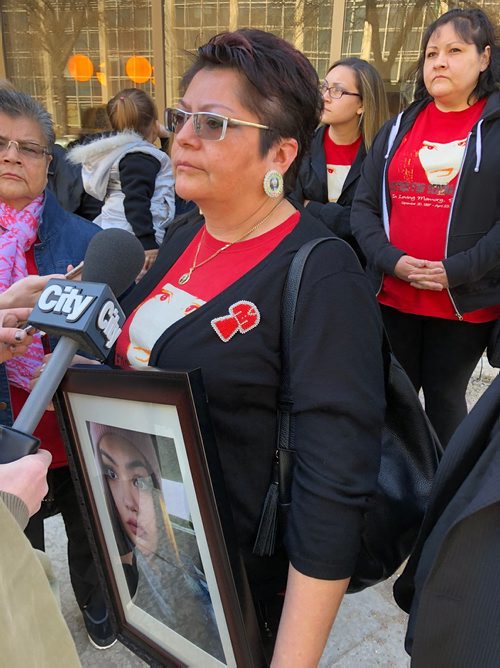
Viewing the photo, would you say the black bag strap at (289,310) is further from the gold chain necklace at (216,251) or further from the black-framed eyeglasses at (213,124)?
the black-framed eyeglasses at (213,124)

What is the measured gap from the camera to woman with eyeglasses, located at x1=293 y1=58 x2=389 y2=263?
10.0 ft

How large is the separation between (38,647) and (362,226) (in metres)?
2.31

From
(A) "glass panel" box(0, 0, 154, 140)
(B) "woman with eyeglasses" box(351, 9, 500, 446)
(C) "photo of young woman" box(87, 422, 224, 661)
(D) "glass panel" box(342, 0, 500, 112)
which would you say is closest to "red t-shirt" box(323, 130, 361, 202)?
(B) "woman with eyeglasses" box(351, 9, 500, 446)

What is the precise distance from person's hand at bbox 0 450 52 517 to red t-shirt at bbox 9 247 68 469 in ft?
3.17

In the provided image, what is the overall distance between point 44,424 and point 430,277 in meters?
1.67

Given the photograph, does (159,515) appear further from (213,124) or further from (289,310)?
(213,124)

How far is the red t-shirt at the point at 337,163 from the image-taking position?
3168 millimetres

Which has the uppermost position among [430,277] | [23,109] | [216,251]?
[23,109]

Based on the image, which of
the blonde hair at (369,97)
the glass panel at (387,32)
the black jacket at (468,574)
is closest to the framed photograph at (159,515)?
the black jacket at (468,574)

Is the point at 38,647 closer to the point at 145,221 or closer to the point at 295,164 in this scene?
the point at 295,164

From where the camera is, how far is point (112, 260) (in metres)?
1.29

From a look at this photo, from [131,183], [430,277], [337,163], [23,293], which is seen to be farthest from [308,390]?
[131,183]

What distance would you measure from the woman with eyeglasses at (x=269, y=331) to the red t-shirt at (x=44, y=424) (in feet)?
1.83

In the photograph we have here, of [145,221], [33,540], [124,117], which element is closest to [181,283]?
[33,540]
